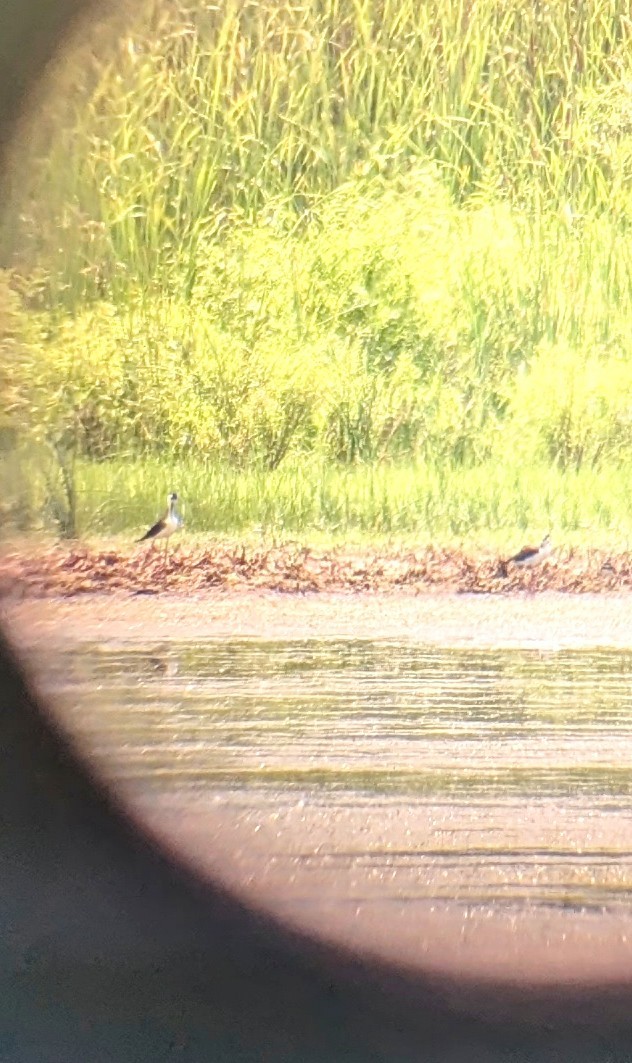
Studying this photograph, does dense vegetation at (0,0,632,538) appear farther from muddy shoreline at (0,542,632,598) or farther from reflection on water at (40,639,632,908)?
reflection on water at (40,639,632,908)

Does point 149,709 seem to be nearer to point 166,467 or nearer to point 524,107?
point 166,467

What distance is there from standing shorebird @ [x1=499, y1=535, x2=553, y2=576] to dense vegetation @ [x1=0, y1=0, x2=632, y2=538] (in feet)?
0.10

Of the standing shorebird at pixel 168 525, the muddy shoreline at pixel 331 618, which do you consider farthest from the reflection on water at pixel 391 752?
the standing shorebird at pixel 168 525

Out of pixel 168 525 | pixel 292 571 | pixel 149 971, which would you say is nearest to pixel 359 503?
pixel 292 571

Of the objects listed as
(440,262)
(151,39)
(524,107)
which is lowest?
(440,262)

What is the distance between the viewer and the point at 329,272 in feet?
3.12

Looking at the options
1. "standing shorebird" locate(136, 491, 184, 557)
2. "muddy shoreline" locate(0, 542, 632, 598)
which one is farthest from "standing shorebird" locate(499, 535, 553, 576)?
"standing shorebird" locate(136, 491, 184, 557)

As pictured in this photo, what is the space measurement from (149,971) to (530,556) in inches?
25.1

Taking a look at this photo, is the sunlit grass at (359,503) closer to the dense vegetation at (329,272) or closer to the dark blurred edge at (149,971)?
the dense vegetation at (329,272)

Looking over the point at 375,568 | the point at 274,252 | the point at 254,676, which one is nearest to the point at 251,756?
the point at 254,676

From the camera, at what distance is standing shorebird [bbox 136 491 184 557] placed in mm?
961

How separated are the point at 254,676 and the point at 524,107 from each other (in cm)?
70

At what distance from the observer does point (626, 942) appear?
0.94 meters

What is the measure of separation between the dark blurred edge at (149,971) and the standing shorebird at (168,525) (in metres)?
0.22
